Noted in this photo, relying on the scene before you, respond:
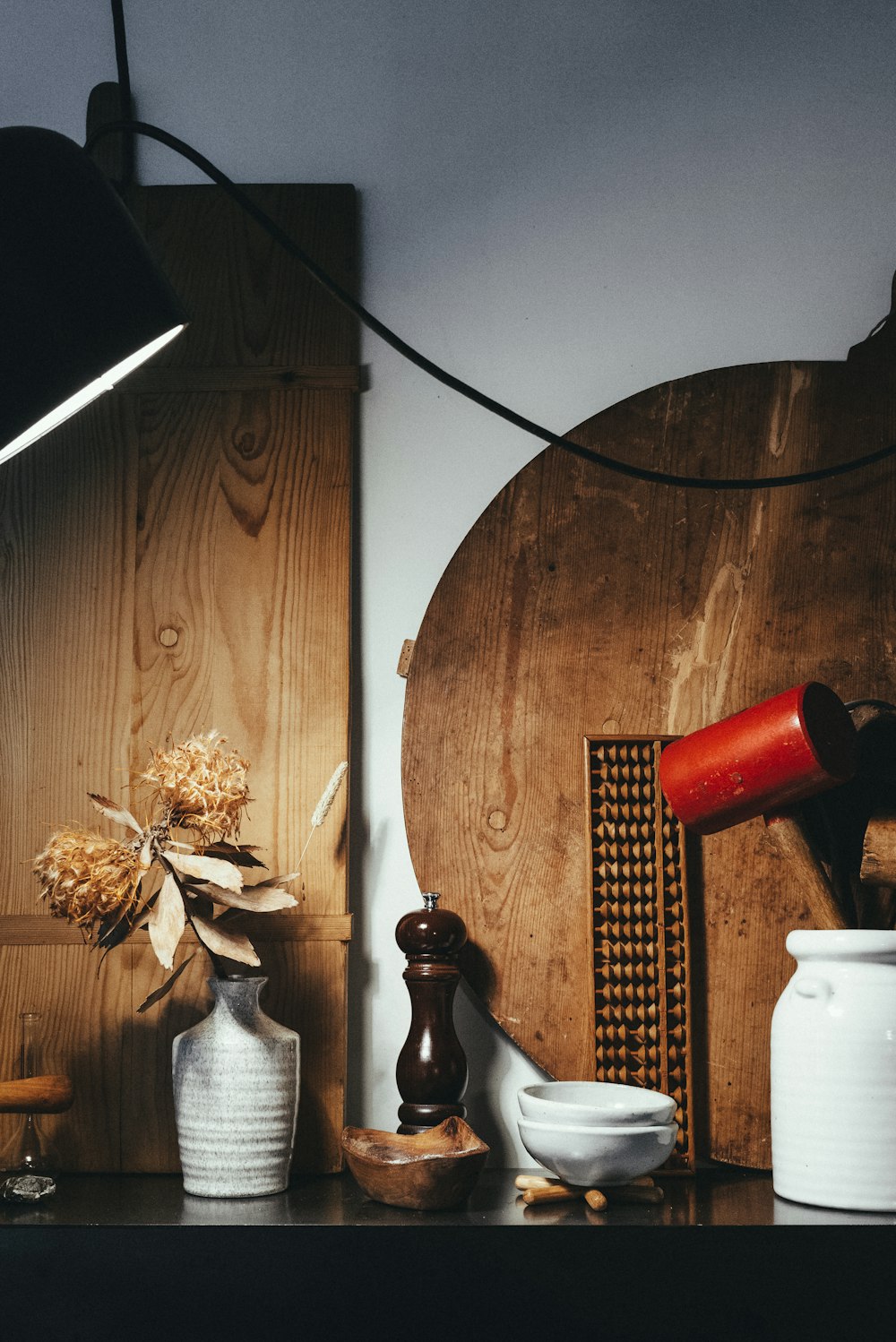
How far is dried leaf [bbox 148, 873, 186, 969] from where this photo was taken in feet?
3.87

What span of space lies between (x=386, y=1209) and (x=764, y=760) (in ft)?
1.99

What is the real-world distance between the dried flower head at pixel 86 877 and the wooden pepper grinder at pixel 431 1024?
1.04 ft

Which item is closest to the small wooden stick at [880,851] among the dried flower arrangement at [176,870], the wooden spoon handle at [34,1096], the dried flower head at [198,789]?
the dried flower arrangement at [176,870]

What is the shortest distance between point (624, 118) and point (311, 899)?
1.16 m

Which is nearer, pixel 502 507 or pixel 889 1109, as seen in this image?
pixel 889 1109

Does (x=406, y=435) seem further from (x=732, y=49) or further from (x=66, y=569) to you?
(x=732, y=49)

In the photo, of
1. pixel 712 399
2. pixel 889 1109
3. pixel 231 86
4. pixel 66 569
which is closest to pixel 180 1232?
pixel 889 1109

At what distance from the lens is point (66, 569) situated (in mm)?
1476

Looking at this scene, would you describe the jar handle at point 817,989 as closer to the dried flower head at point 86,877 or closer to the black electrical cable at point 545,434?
the black electrical cable at point 545,434

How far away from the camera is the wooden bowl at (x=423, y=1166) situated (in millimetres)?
1112

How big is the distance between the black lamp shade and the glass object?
707mm

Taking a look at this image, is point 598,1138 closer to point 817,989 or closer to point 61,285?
point 817,989

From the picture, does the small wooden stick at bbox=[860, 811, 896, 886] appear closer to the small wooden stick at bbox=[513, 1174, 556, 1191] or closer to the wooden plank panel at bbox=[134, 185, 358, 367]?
the small wooden stick at bbox=[513, 1174, 556, 1191]

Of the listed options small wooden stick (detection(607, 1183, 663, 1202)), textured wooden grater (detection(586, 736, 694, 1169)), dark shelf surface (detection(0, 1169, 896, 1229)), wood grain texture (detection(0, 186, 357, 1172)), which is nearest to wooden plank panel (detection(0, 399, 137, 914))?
wood grain texture (detection(0, 186, 357, 1172))
